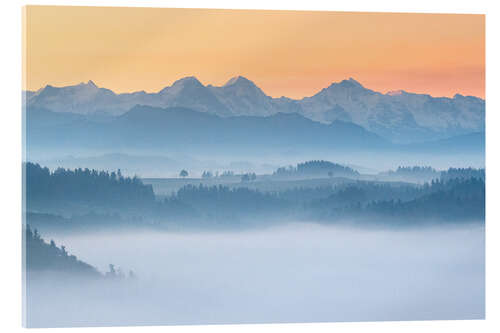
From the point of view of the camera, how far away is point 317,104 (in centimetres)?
719

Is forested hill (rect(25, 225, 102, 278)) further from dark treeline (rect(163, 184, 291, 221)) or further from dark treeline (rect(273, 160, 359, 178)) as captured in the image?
dark treeline (rect(273, 160, 359, 178))

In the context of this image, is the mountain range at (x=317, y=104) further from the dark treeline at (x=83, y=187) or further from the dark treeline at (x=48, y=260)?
the dark treeline at (x=48, y=260)

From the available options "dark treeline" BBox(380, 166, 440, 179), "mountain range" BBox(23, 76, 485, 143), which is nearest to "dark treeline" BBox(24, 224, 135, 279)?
"mountain range" BBox(23, 76, 485, 143)

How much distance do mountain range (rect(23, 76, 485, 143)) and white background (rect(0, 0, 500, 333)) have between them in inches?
7.6

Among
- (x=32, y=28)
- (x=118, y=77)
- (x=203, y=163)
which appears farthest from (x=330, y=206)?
(x=32, y=28)

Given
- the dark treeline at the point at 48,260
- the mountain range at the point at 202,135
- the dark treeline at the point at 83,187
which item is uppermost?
the mountain range at the point at 202,135

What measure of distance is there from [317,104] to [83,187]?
2.17m

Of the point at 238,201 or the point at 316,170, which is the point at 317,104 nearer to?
the point at 316,170

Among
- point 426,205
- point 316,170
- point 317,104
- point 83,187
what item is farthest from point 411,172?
Answer: point 83,187

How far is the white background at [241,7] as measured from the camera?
6555 millimetres

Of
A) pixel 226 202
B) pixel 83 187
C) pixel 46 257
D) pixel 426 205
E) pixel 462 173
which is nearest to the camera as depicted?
pixel 46 257

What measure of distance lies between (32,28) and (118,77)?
2.63 ft

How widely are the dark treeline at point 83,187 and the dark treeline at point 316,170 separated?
1.19 m

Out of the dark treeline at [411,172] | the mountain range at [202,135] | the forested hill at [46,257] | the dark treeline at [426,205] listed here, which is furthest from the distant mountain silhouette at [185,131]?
the forested hill at [46,257]
